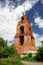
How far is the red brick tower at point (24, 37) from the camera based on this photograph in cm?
5732

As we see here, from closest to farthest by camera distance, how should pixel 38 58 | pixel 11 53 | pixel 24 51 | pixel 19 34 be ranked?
1. pixel 38 58
2. pixel 11 53
3. pixel 24 51
4. pixel 19 34

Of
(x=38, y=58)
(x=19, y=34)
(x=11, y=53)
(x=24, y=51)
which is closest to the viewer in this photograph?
(x=38, y=58)

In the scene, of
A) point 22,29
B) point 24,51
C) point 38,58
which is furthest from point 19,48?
point 38,58

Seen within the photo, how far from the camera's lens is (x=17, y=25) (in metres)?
61.9

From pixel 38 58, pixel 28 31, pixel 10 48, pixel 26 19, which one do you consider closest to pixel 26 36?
pixel 28 31

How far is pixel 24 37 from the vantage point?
193 ft

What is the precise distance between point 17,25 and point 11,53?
16.8 m

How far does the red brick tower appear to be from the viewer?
5732 centimetres

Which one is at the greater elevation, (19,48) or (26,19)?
(26,19)

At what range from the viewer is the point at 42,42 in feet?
143

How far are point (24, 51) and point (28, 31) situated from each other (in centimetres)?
654

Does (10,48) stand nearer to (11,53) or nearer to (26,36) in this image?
(11,53)

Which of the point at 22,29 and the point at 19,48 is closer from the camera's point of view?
the point at 19,48

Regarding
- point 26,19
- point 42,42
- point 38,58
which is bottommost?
point 38,58
